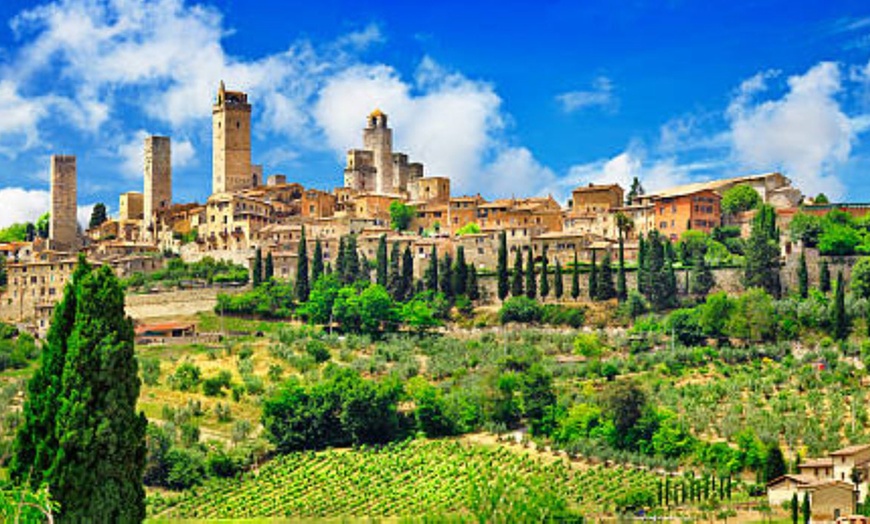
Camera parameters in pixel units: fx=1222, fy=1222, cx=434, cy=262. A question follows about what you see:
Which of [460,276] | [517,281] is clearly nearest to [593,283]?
[517,281]

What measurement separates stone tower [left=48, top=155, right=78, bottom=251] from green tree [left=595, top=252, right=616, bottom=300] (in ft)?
122

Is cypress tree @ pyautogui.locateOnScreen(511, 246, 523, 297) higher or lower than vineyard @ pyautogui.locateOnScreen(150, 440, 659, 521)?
higher

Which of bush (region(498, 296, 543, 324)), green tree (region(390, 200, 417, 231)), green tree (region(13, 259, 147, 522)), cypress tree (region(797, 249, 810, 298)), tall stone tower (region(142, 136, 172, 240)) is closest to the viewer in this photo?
green tree (region(13, 259, 147, 522))

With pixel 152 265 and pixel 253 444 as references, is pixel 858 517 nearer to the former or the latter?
pixel 253 444

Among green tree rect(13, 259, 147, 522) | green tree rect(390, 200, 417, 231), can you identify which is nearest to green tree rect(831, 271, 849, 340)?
green tree rect(390, 200, 417, 231)

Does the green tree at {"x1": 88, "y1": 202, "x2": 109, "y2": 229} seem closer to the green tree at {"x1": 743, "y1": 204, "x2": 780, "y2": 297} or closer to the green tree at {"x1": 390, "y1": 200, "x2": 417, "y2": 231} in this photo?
the green tree at {"x1": 390, "y1": 200, "x2": 417, "y2": 231}

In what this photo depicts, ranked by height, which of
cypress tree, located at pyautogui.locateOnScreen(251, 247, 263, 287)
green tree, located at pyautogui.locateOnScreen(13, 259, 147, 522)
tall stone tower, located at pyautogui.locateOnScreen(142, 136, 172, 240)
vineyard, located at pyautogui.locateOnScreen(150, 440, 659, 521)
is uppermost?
tall stone tower, located at pyautogui.locateOnScreen(142, 136, 172, 240)

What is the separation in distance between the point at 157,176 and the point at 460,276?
28974 mm

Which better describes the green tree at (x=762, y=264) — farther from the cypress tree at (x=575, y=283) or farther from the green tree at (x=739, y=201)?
the green tree at (x=739, y=201)

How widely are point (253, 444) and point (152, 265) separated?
2951 cm

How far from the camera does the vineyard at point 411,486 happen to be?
38219mm

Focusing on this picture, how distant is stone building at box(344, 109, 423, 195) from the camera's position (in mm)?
90125

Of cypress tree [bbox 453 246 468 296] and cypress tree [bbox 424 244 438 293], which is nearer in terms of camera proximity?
cypress tree [bbox 453 246 468 296]

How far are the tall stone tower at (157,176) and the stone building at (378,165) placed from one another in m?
13.4
